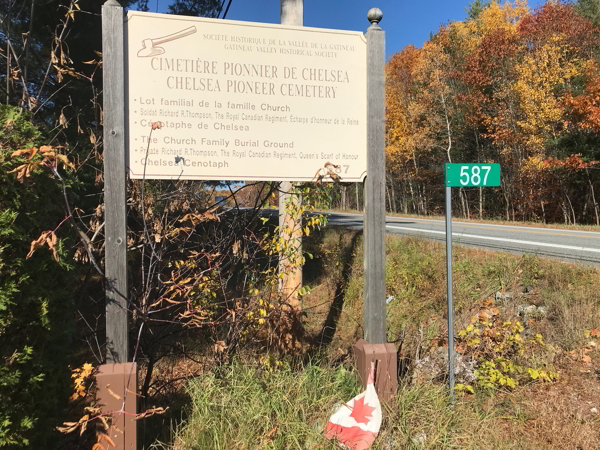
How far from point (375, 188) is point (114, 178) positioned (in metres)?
1.78

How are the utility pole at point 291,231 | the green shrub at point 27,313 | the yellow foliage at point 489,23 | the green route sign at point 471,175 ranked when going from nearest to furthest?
1. the green shrub at point 27,313
2. the green route sign at point 471,175
3. the utility pole at point 291,231
4. the yellow foliage at point 489,23

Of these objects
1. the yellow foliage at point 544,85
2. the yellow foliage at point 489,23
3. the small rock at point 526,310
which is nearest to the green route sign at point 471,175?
the small rock at point 526,310

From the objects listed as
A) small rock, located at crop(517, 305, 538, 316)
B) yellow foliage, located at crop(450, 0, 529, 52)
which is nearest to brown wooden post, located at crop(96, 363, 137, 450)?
small rock, located at crop(517, 305, 538, 316)

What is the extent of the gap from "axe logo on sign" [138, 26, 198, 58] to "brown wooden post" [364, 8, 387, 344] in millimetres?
1307

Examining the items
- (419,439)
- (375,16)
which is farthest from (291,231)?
(419,439)

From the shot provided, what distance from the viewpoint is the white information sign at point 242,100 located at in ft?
8.93

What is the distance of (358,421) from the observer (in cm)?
272

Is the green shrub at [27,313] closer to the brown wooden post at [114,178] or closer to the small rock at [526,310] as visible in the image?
the brown wooden post at [114,178]

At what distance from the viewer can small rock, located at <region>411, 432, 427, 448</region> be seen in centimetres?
265

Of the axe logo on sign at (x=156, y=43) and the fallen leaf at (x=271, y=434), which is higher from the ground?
the axe logo on sign at (x=156, y=43)

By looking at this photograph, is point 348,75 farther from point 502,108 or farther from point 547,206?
point 547,206

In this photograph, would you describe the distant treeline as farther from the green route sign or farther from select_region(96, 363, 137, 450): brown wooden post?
select_region(96, 363, 137, 450): brown wooden post

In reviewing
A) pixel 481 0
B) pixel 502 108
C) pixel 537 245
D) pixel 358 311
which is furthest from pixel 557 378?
pixel 481 0

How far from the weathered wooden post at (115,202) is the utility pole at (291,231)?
1746mm
